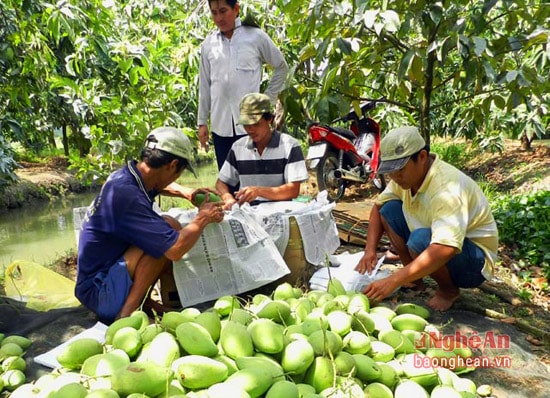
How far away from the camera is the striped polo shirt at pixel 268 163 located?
9.48 feet

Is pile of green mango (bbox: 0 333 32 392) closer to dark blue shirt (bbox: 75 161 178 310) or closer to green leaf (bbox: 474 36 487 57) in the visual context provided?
dark blue shirt (bbox: 75 161 178 310)

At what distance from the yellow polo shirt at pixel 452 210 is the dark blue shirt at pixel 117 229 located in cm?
114

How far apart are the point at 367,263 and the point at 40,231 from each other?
642 centimetres

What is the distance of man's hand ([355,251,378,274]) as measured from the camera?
8.32 ft

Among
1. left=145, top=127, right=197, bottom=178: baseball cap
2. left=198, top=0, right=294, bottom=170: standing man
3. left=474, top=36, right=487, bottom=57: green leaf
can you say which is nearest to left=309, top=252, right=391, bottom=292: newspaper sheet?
left=145, top=127, right=197, bottom=178: baseball cap

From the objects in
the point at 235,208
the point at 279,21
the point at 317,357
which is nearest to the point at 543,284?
the point at 235,208

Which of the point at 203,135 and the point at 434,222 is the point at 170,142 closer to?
the point at 434,222

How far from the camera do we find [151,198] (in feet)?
7.89

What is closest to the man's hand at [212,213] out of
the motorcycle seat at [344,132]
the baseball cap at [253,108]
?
the baseball cap at [253,108]

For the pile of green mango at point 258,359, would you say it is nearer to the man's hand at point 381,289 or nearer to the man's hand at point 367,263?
the man's hand at point 381,289

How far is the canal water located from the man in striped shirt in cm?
285

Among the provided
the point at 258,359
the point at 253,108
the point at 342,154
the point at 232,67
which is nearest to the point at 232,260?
the point at 253,108

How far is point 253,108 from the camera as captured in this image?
2.79 metres

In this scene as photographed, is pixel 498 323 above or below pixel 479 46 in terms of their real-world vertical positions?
below
